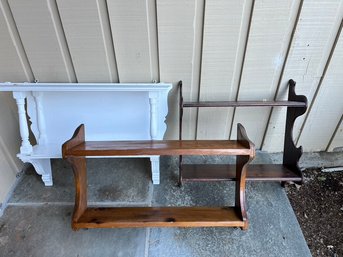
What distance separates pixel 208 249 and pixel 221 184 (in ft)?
1.40

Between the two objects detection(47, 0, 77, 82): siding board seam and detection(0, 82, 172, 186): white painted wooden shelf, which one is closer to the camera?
detection(47, 0, 77, 82): siding board seam

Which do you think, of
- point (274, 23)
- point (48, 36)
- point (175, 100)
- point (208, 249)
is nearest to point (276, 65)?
point (274, 23)

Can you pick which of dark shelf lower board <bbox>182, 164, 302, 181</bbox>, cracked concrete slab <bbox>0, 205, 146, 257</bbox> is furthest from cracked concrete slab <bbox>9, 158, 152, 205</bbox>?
dark shelf lower board <bbox>182, 164, 302, 181</bbox>

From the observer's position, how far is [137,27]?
1.39 metres

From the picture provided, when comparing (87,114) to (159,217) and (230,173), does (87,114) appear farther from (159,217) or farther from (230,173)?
(230,173)

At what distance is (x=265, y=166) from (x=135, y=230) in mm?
840

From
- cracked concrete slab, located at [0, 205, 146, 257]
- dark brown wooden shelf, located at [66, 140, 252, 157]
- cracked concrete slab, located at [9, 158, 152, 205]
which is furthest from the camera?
cracked concrete slab, located at [9, 158, 152, 205]

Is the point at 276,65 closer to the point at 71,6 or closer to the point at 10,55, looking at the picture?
the point at 71,6

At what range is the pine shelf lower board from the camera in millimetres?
1355

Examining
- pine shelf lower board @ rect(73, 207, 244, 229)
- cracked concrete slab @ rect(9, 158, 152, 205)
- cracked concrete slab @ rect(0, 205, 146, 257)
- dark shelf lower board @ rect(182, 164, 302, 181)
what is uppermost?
dark shelf lower board @ rect(182, 164, 302, 181)

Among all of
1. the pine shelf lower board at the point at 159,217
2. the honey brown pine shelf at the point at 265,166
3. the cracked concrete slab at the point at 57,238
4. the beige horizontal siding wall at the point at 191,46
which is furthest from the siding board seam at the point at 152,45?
the cracked concrete slab at the point at 57,238

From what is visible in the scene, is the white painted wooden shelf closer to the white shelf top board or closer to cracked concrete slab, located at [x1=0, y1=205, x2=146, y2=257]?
the white shelf top board

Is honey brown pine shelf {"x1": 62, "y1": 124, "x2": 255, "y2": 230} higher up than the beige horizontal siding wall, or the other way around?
the beige horizontal siding wall

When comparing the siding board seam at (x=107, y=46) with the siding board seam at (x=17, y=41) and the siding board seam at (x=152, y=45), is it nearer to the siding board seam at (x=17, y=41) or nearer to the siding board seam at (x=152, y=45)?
the siding board seam at (x=152, y=45)
